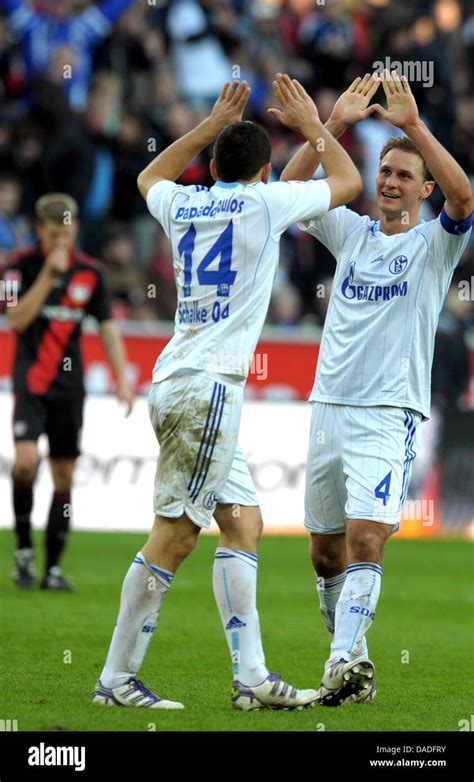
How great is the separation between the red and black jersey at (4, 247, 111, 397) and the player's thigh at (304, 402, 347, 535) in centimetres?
461

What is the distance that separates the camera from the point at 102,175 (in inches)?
701

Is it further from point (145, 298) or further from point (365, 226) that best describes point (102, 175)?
point (365, 226)

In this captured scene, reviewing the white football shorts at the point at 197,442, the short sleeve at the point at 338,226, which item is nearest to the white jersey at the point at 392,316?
the short sleeve at the point at 338,226

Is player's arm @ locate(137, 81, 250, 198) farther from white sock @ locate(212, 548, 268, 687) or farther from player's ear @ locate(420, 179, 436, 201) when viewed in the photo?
white sock @ locate(212, 548, 268, 687)

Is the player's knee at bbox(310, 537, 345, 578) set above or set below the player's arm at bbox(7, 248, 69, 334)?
below

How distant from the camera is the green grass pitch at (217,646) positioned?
20.6ft

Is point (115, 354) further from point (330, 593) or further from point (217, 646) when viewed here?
point (330, 593)

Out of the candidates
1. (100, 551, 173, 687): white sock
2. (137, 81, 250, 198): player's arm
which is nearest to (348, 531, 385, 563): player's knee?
(100, 551, 173, 687): white sock

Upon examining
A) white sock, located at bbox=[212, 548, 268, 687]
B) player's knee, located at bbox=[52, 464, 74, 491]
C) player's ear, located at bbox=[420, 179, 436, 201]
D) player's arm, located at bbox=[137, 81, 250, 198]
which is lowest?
white sock, located at bbox=[212, 548, 268, 687]

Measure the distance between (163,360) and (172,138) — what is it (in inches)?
472

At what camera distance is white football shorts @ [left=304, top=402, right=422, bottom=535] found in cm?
684
